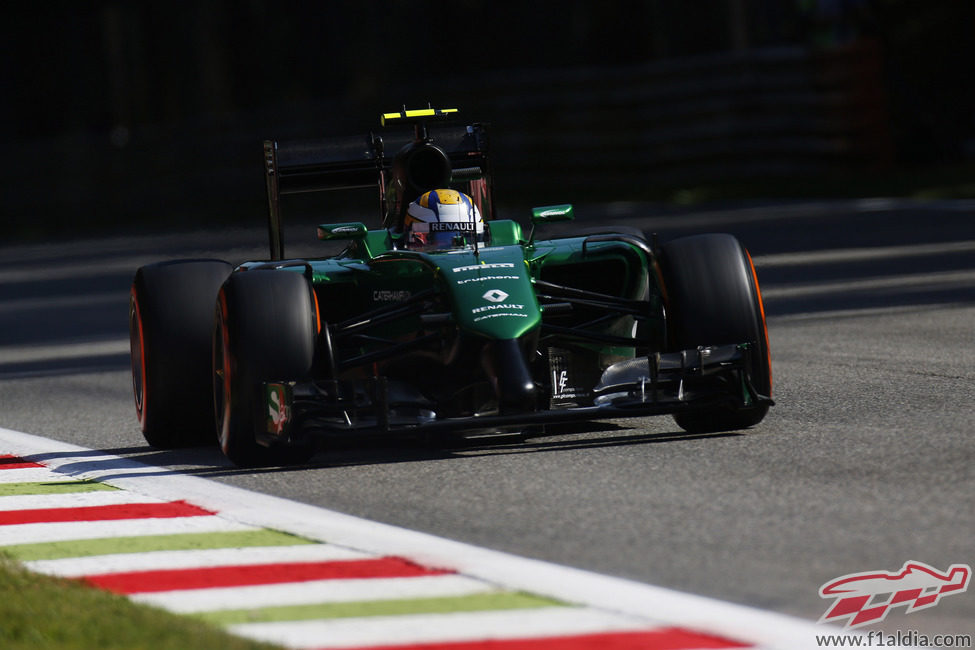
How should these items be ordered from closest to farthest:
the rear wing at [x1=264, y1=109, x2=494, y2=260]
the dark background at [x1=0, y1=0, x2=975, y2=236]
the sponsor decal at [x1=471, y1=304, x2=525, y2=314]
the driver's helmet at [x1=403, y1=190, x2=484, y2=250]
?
1. the sponsor decal at [x1=471, y1=304, x2=525, y2=314]
2. the driver's helmet at [x1=403, y1=190, x2=484, y2=250]
3. the rear wing at [x1=264, y1=109, x2=494, y2=260]
4. the dark background at [x1=0, y1=0, x2=975, y2=236]

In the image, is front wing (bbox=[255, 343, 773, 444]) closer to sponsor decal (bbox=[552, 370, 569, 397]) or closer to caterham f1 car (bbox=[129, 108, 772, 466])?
caterham f1 car (bbox=[129, 108, 772, 466])

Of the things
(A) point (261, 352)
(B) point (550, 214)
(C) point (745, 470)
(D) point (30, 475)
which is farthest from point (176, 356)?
(C) point (745, 470)

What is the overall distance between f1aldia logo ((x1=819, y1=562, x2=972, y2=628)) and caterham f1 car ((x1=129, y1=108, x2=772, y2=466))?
7.94 ft

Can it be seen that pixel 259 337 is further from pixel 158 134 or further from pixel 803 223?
pixel 158 134

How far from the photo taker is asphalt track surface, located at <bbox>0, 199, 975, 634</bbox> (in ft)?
18.2

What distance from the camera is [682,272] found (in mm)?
8055

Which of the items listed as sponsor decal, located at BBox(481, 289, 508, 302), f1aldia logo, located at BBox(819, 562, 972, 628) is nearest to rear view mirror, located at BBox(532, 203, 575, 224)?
sponsor decal, located at BBox(481, 289, 508, 302)

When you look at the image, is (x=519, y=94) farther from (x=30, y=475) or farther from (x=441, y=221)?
(x=30, y=475)

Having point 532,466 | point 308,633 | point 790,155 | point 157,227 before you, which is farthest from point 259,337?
point 157,227

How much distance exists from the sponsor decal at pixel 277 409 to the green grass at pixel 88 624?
1.98 meters

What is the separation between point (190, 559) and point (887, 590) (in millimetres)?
2159

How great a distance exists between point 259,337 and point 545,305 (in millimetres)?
1232

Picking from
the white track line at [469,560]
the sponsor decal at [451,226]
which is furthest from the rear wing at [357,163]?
the white track line at [469,560]

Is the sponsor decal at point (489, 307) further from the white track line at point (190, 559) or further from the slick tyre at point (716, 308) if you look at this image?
the white track line at point (190, 559)
